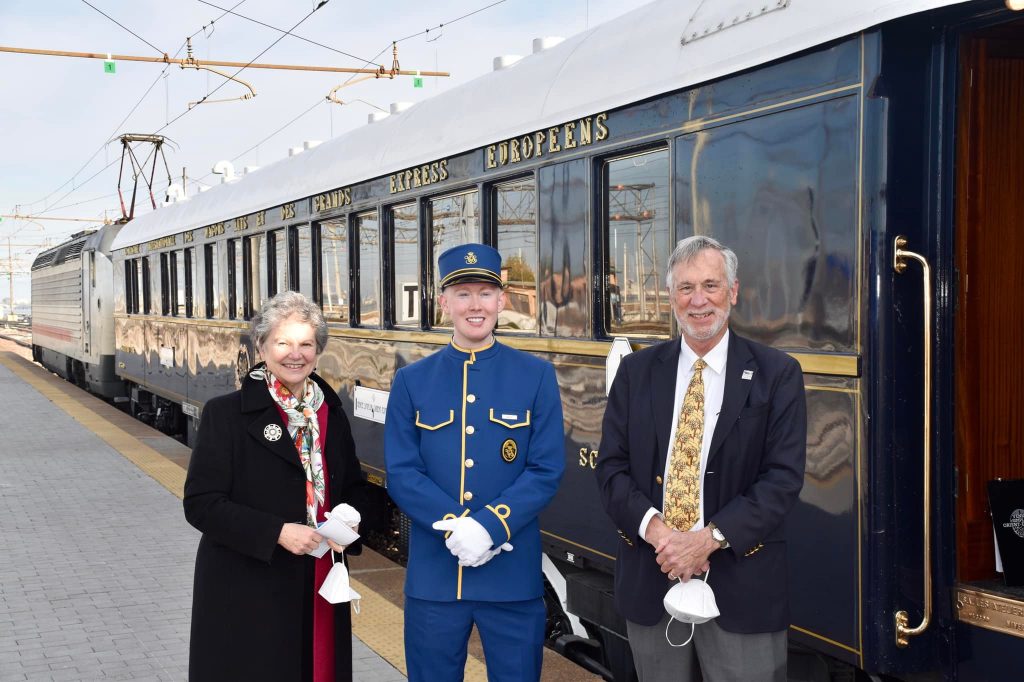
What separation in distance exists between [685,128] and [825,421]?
130 centimetres

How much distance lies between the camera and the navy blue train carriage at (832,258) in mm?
3484

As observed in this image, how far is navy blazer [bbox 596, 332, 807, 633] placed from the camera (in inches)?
118

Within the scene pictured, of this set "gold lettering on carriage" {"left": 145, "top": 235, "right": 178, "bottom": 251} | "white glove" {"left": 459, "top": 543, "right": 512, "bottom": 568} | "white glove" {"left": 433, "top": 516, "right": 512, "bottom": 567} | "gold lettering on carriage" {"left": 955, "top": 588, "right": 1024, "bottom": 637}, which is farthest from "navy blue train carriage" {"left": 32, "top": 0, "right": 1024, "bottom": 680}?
"gold lettering on carriage" {"left": 145, "top": 235, "right": 178, "bottom": 251}

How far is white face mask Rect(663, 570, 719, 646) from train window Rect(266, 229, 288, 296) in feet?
22.2

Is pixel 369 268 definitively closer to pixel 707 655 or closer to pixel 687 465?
pixel 687 465

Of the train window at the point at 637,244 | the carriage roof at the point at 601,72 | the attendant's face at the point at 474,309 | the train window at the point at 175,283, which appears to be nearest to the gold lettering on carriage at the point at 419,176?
the carriage roof at the point at 601,72

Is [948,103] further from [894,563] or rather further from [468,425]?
[468,425]

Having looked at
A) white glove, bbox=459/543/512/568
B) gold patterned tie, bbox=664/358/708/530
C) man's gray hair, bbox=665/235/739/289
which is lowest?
white glove, bbox=459/543/512/568

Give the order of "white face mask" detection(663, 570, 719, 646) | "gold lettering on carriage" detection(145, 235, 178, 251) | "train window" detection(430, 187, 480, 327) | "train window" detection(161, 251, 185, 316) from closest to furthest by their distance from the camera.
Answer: "white face mask" detection(663, 570, 719, 646), "train window" detection(430, 187, 480, 327), "train window" detection(161, 251, 185, 316), "gold lettering on carriage" detection(145, 235, 178, 251)

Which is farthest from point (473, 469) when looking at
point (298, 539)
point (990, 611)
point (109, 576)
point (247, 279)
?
point (247, 279)

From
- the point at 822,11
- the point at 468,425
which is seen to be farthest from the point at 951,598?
the point at 822,11

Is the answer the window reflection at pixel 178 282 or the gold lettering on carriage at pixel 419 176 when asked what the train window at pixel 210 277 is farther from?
the gold lettering on carriage at pixel 419 176

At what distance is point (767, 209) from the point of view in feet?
12.8

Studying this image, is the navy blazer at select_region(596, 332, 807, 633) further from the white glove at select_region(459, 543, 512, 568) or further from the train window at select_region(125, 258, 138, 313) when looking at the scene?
the train window at select_region(125, 258, 138, 313)
